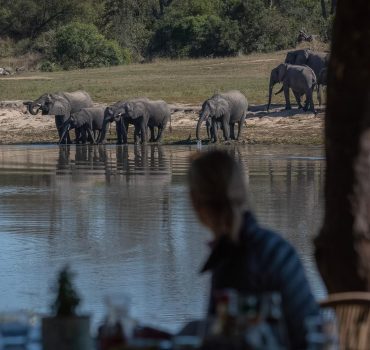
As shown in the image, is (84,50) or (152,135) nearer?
(152,135)

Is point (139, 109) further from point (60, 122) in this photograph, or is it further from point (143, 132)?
point (60, 122)

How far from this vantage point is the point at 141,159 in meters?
31.6

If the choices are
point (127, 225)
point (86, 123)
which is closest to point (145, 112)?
point (86, 123)

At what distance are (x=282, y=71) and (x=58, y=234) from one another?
88.5 ft

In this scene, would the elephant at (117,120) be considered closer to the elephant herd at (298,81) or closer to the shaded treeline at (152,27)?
the elephant herd at (298,81)

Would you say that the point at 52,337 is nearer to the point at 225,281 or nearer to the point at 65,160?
the point at 225,281

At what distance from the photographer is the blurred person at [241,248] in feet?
16.3

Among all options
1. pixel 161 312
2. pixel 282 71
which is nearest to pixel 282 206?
pixel 161 312

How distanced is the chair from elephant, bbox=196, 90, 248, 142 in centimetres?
3171

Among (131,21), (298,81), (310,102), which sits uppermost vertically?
(298,81)

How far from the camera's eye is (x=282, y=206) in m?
19.6

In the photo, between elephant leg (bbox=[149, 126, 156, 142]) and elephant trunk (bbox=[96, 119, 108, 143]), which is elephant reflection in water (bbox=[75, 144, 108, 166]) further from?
elephant leg (bbox=[149, 126, 156, 142])

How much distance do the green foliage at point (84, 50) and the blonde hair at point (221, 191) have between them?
6395 cm

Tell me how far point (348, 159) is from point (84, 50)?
63909mm
